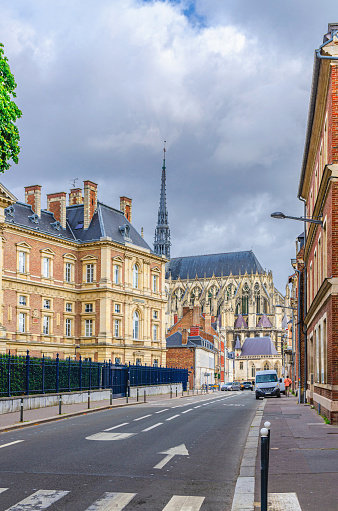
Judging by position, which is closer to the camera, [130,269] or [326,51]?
[326,51]

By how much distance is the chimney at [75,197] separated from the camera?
69.9 metres

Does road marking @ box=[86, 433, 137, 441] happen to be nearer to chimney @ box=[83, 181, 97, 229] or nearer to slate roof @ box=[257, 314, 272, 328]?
chimney @ box=[83, 181, 97, 229]

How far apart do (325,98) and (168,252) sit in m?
145

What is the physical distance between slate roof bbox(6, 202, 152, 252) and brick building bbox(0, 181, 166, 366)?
10cm

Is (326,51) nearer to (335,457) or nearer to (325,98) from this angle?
(325,98)

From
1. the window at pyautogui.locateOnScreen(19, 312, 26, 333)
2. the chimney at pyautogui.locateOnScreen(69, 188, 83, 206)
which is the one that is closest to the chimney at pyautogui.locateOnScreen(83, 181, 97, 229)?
the chimney at pyautogui.locateOnScreen(69, 188, 83, 206)

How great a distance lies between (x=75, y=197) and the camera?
231ft

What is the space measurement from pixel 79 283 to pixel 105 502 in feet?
183

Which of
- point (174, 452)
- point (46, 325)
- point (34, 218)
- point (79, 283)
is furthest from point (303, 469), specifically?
point (79, 283)

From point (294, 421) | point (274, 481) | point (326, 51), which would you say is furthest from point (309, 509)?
point (326, 51)

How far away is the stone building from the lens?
143 metres

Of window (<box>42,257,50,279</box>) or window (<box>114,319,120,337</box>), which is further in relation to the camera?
window (<box>114,319,120,337</box>)

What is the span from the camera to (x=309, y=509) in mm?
7852

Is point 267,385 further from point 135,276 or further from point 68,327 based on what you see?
→ point 135,276
